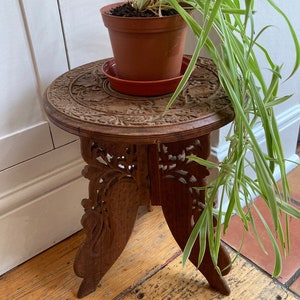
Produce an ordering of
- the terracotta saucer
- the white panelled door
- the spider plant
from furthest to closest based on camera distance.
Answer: the white panelled door, the terracotta saucer, the spider plant

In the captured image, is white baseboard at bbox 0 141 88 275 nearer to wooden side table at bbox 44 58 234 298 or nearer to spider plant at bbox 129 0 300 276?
wooden side table at bbox 44 58 234 298

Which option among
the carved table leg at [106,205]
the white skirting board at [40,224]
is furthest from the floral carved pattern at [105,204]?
the white skirting board at [40,224]

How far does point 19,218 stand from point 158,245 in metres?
0.40

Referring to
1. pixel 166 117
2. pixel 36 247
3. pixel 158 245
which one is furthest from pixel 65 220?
pixel 166 117

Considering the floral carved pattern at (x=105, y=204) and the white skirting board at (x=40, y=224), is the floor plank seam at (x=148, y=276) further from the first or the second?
the white skirting board at (x=40, y=224)

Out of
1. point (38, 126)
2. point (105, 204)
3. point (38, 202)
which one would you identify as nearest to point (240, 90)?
point (105, 204)

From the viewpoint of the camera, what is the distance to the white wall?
0.86m

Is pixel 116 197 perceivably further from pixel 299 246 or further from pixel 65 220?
pixel 299 246

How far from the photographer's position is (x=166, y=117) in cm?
65

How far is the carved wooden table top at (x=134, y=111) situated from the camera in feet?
2.05

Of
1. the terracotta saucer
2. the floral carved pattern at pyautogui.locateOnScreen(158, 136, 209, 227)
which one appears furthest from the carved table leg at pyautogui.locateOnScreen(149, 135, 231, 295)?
the terracotta saucer

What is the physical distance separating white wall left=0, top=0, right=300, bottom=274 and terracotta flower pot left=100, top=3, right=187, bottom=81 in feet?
0.75

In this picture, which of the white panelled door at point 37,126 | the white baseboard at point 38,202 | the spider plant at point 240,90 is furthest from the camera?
the white baseboard at point 38,202

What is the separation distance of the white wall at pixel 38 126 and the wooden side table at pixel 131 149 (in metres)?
0.11
